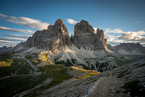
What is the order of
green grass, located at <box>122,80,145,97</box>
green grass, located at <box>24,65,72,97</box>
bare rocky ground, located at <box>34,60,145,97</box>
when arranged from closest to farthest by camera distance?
1. green grass, located at <box>122,80,145,97</box>
2. bare rocky ground, located at <box>34,60,145,97</box>
3. green grass, located at <box>24,65,72,97</box>

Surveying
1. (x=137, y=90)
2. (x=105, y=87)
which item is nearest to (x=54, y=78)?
(x=105, y=87)

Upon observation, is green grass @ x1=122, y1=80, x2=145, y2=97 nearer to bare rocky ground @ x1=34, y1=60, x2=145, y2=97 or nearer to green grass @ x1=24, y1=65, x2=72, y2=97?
bare rocky ground @ x1=34, y1=60, x2=145, y2=97

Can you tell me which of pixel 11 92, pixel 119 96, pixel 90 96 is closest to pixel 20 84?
pixel 11 92

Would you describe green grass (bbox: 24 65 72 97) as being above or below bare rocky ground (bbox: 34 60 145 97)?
below

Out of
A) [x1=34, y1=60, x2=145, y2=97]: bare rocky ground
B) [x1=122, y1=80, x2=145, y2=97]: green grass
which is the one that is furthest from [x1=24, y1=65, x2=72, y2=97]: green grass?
[x1=122, y1=80, x2=145, y2=97]: green grass

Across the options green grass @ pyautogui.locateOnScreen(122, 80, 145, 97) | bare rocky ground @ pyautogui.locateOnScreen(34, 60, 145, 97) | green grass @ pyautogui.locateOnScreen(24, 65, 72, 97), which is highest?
green grass @ pyautogui.locateOnScreen(122, 80, 145, 97)

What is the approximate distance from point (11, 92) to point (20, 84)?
43.8 ft

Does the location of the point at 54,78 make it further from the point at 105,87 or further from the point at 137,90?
the point at 137,90

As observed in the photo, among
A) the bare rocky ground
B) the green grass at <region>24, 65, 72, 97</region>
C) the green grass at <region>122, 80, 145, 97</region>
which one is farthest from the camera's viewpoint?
the green grass at <region>24, 65, 72, 97</region>

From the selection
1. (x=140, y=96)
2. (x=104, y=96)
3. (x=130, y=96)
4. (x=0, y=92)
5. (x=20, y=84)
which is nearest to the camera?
(x=140, y=96)

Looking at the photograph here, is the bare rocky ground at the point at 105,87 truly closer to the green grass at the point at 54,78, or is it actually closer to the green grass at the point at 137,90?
the green grass at the point at 137,90

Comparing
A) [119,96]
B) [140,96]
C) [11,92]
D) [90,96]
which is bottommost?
[11,92]

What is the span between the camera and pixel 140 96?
40.5ft

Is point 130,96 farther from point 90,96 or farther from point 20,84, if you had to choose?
point 20,84
